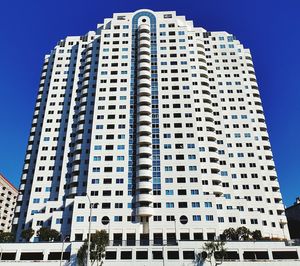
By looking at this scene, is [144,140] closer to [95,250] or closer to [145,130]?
[145,130]

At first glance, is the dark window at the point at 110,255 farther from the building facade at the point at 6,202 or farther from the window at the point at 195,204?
the building facade at the point at 6,202

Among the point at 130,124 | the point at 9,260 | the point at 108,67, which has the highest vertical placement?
the point at 108,67

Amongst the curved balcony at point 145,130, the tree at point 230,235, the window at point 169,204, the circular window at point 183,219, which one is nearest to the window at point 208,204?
the circular window at point 183,219

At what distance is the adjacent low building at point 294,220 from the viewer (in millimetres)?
103375

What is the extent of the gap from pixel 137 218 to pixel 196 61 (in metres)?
60.2

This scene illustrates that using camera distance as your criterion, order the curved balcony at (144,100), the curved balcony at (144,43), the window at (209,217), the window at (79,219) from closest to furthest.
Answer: the window at (79,219) → the window at (209,217) → the curved balcony at (144,100) → the curved balcony at (144,43)

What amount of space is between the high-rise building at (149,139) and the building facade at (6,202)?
42401 mm

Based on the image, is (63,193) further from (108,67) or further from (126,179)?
(108,67)

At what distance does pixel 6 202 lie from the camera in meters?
133

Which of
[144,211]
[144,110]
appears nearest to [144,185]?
[144,211]

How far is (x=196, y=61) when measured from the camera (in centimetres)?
10456

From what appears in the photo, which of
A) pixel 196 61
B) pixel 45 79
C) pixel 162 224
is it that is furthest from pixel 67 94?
pixel 162 224

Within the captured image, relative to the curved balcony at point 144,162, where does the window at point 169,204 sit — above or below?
below

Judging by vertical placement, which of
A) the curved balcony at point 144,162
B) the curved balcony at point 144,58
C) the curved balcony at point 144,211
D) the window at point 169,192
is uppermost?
the curved balcony at point 144,58
